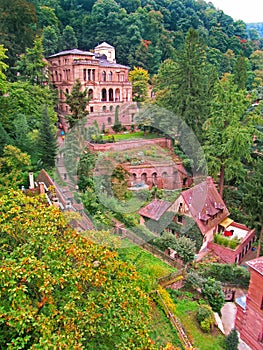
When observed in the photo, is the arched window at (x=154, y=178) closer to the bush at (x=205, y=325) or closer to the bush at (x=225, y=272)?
the bush at (x=225, y=272)

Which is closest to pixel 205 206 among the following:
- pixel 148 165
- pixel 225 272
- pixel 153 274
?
pixel 225 272

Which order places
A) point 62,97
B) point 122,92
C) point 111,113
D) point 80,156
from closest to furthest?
point 80,156 < point 111,113 < point 62,97 < point 122,92

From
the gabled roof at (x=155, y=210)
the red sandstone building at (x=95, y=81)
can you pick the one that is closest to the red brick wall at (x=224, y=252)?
the gabled roof at (x=155, y=210)

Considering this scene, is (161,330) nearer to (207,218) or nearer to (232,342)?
(232,342)

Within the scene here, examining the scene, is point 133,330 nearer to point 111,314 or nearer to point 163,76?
point 111,314

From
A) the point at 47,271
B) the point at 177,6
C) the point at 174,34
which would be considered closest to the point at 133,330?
the point at 47,271

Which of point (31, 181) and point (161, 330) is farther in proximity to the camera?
point (31, 181)
